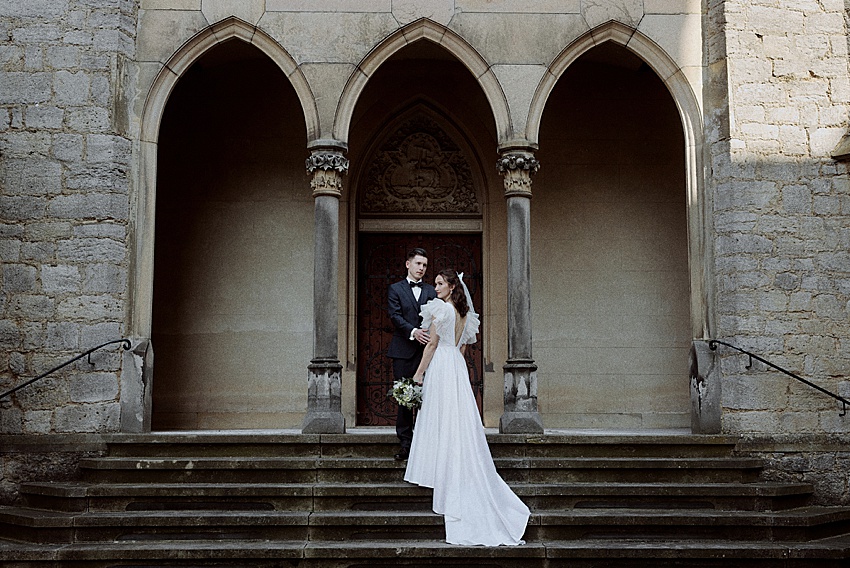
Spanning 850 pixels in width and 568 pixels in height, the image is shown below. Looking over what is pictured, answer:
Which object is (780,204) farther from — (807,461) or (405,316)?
(405,316)

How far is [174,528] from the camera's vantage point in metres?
6.44

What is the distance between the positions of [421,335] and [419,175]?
12.2 feet

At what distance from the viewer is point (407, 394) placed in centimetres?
669

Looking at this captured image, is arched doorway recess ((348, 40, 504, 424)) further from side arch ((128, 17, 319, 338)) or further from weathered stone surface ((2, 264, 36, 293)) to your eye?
weathered stone surface ((2, 264, 36, 293))

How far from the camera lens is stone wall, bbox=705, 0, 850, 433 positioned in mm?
7770

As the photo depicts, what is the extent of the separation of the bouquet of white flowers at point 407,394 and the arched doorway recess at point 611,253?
3133 millimetres

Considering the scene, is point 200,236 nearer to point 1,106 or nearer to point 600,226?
point 1,106

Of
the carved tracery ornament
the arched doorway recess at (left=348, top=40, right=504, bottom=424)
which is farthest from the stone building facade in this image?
the carved tracery ornament

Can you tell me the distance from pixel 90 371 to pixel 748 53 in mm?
6289

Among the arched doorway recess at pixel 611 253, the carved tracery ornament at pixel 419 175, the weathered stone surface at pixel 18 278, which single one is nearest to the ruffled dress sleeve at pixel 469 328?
the arched doorway recess at pixel 611 253

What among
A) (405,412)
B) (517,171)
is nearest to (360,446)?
(405,412)

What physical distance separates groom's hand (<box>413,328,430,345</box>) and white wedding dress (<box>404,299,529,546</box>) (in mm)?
54

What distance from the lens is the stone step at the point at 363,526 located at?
6391 millimetres

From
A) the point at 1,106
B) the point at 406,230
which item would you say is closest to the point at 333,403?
the point at 406,230
